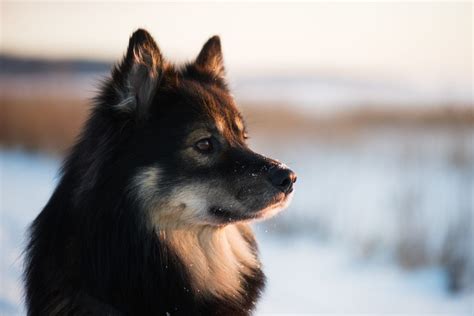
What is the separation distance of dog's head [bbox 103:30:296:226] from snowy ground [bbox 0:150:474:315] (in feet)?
6.91

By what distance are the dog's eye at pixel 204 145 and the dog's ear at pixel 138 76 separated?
0.38 meters

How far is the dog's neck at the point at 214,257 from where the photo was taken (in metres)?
3.66

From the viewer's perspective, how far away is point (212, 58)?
4.37 m

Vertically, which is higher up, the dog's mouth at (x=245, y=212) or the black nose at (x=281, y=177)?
the black nose at (x=281, y=177)

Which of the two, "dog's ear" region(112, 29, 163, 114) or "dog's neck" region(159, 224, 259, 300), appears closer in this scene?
"dog's ear" region(112, 29, 163, 114)

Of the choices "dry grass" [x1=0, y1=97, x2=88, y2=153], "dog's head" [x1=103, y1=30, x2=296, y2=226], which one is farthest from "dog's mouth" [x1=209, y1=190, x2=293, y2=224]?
"dry grass" [x1=0, y1=97, x2=88, y2=153]

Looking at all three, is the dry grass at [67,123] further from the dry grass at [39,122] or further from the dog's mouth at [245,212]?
the dog's mouth at [245,212]

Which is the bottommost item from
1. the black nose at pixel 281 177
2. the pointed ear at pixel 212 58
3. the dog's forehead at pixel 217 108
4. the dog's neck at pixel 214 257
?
the dog's neck at pixel 214 257

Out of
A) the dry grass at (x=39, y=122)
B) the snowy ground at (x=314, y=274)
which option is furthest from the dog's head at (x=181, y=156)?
the dry grass at (x=39, y=122)

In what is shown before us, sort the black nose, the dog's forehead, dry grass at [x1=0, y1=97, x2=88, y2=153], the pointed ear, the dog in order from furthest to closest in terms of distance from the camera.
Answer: dry grass at [x1=0, y1=97, x2=88, y2=153] < the pointed ear < the dog's forehead < the black nose < the dog

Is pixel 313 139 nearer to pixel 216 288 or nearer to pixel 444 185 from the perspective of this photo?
pixel 444 185

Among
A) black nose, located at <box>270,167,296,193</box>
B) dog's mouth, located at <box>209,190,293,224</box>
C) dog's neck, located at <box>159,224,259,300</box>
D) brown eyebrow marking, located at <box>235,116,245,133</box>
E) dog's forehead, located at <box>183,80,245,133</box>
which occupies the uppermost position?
dog's forehead, located at <box>183,80,245,133</box>

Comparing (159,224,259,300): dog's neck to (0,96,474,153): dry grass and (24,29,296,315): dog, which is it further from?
(0,96,474,153): dry grass

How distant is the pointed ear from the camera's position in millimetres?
4301
